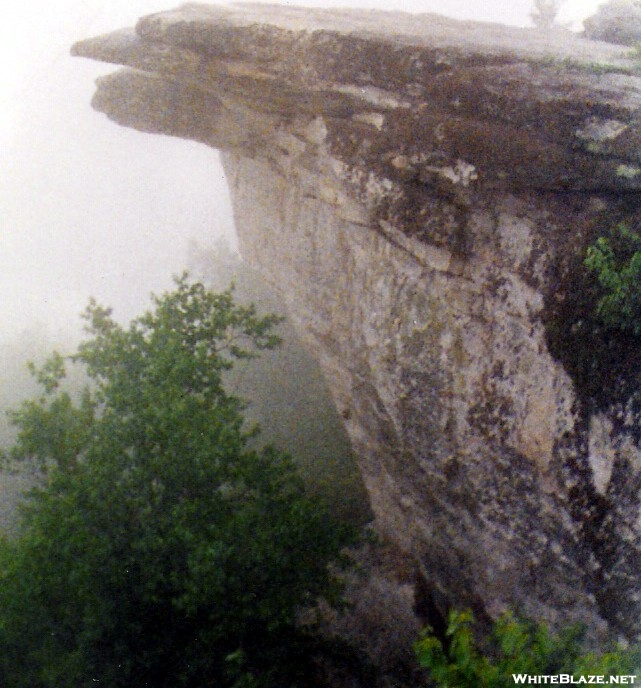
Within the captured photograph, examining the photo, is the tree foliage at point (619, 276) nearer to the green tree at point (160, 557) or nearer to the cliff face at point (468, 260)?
the cliff face at point (468, 260)

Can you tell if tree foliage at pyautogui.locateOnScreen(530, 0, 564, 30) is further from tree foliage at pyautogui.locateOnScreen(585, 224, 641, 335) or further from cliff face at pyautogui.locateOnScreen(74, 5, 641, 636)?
tree foliage at pyautogui.locateOnScreen(585, 224, 641, 335)

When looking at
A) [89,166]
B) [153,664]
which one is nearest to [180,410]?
[153,664]

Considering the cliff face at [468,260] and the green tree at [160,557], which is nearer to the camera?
the cliff face at [468,260]

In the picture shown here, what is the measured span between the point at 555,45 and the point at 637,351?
23.5 ft

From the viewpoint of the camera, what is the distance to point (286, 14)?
12.3 meters

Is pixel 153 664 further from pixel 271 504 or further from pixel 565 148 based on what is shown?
pixel 565 148

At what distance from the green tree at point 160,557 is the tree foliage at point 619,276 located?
537cm

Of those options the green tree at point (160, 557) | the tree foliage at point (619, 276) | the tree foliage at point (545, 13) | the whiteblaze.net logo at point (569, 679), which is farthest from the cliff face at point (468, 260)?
the tree foliage at point (545, 13)

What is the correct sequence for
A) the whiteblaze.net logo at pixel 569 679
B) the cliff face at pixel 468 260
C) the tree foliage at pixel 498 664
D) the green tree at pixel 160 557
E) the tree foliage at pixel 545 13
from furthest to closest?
the tree foliage at pixel 545 13
the green tree at pixel 160 557
the cliff face at pixel 468 260
the tree foliage at pixel 498 664
the whiteblaze.net logo at pixel 569 679

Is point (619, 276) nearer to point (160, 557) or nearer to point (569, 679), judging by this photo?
point (569, 679)

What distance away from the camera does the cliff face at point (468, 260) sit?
313 inches

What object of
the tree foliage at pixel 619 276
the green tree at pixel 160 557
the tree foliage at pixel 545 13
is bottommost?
the green tree at pixel 160 557

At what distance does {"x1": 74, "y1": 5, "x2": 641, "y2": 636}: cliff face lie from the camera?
26.1 feet

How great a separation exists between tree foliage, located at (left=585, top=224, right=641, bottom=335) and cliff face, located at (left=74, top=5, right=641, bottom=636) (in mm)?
253
